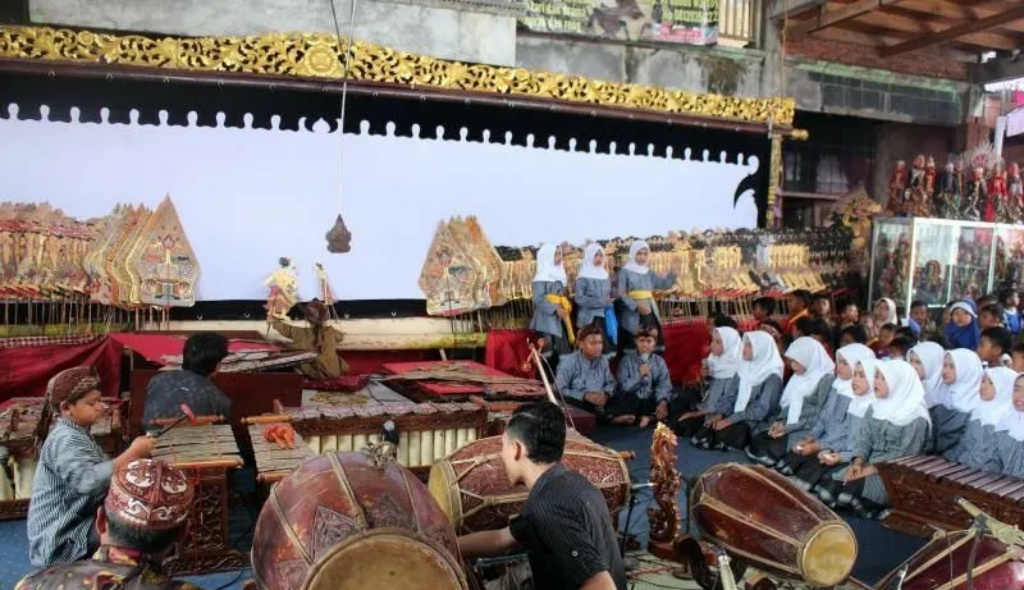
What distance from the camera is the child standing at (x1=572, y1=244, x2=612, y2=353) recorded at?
8.14 meters

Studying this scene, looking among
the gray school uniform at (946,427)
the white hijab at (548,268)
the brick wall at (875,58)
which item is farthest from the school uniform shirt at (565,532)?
the brick wall at (875,58)

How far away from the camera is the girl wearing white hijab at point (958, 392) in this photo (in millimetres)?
5637

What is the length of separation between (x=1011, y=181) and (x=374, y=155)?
8.17 meters

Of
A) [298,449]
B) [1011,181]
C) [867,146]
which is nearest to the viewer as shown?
[298,449]

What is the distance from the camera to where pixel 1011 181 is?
407 inches

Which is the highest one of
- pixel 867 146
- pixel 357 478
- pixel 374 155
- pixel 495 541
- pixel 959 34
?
pixel 959 34

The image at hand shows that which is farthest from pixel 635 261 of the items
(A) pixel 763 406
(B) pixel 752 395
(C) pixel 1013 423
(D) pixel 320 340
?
(C) pixel 1013 423

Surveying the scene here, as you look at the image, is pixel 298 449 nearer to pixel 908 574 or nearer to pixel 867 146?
pixel 908 574

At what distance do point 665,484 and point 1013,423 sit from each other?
96.4 inches

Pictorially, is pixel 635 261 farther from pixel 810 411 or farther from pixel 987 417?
pixel 987 417

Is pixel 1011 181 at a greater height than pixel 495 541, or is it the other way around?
pixel 1011 181

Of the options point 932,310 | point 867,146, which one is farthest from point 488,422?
point 867,146

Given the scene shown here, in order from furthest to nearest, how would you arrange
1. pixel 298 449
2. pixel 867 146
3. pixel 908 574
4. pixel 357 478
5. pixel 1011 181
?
pixel 867 146 < pixel 1011 181 < pixel 298 449 < pixel 908 574 < pixel 357 478

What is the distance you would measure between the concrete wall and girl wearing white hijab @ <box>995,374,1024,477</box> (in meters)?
5.45
